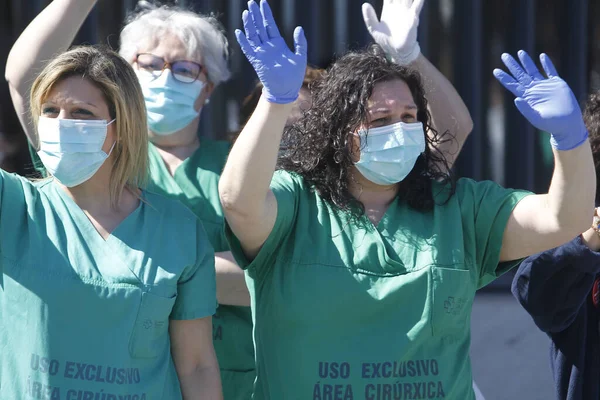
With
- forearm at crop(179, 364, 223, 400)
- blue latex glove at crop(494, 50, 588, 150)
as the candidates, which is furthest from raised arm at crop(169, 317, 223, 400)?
blue latex glove at crop(494, 50, 588, 150)

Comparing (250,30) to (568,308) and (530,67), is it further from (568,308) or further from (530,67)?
(568,308)

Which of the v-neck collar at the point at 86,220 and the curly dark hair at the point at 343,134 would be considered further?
the curly dark hair at the point at 343,134

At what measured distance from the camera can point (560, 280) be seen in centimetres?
252

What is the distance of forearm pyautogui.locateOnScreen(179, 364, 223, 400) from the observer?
85.9 inches

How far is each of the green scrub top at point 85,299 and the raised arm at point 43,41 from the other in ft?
1.46

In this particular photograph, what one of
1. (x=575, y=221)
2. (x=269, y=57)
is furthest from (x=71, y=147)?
(x=575, y=221)

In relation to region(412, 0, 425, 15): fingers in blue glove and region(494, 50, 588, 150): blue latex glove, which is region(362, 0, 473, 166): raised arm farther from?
region(494, 50, 588, 150): blue latex glove

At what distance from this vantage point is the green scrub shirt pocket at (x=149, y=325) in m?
2.08

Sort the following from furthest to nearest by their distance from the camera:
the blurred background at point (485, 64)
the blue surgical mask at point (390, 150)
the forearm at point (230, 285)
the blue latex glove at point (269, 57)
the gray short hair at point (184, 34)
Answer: the blurred background at point (485, 64), the gray short hair at point (184, 34), the forearm at point (230, 285), the blue surgical mask at point (390, 150), the blue latex glove at point (269, 57)

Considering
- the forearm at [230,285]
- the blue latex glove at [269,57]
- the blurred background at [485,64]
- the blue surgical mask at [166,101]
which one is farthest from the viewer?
the blurred background at [485,64]

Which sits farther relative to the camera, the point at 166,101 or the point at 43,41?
the point at 166,101

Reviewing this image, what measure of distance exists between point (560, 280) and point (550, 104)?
2.03ft

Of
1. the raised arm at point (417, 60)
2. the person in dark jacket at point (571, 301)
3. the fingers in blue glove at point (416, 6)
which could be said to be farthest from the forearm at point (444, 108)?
the person in dark jacket at point (571, 301)

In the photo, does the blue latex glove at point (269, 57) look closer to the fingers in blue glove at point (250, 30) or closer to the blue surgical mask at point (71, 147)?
the fingers in blue glove at point (250, 30)
